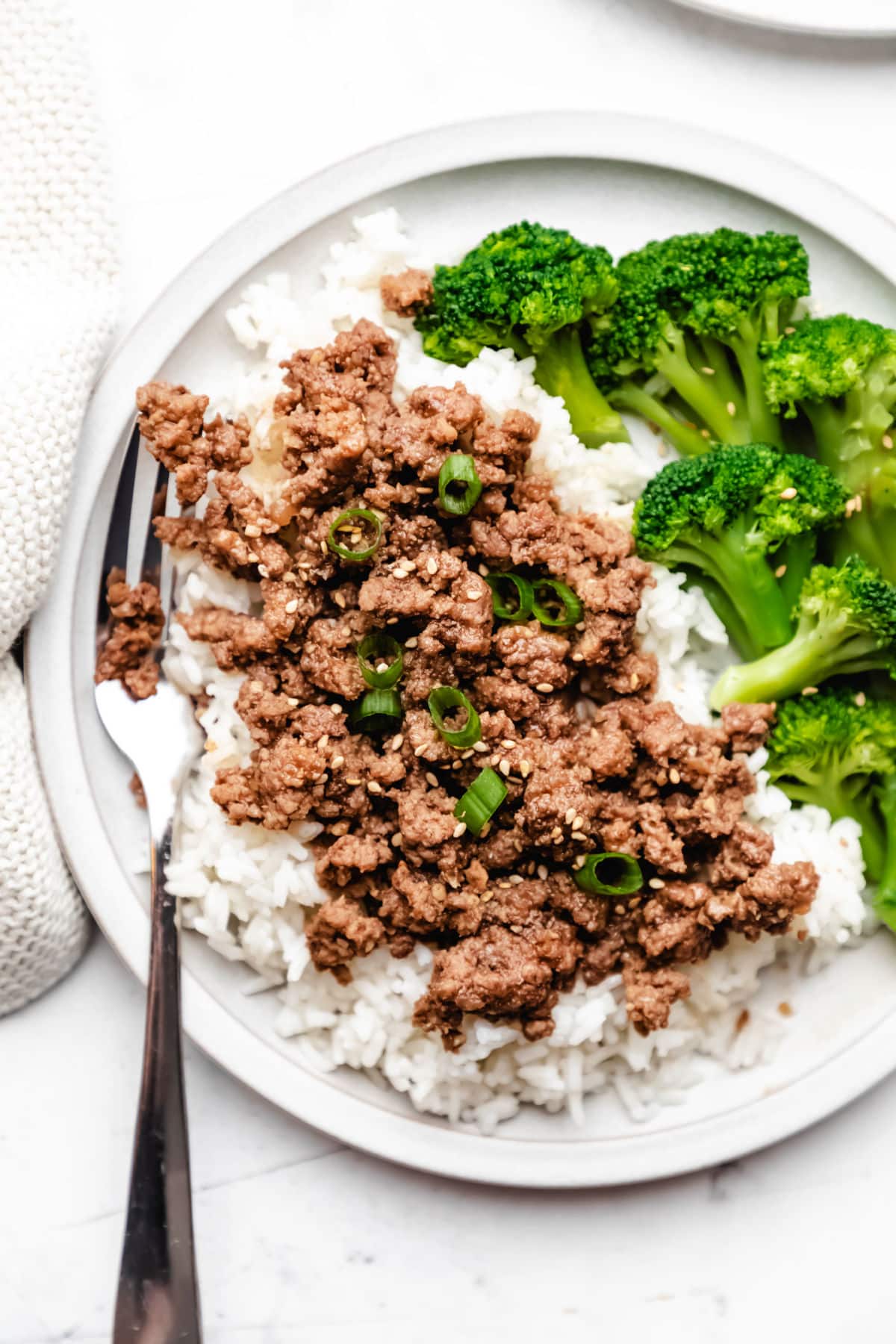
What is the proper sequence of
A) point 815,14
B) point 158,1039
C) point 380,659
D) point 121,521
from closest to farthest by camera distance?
point 380,659, point 158,1039, point 121,521, point 815,14

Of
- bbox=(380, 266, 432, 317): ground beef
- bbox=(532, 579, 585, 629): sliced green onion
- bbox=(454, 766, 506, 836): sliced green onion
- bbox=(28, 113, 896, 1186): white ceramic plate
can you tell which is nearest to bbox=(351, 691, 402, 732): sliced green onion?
bbox=(454, 766, 506, 836): sliced green onion

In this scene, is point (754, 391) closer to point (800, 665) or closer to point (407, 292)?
point (800, 665)

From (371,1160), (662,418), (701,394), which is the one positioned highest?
(701,394)

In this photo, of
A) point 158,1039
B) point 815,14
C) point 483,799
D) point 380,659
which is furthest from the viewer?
point 815,14

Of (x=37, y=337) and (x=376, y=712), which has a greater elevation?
(x=37, y=337)

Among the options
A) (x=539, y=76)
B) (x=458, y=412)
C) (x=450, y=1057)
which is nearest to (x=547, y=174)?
(x=539, y=76)

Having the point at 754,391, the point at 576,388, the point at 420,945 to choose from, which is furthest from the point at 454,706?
the point at 754,391

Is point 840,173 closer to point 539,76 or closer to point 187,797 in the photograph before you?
point 539,76

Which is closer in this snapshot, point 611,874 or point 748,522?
point 611,874
